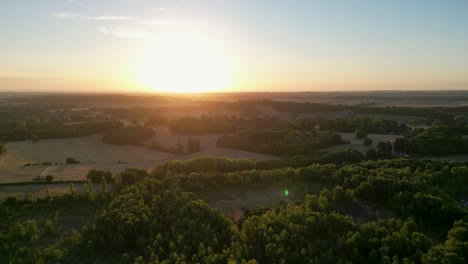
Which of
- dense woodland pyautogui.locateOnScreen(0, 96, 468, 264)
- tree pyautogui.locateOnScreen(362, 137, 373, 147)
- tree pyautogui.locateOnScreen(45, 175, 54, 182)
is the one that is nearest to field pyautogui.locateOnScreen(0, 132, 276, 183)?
tree pyautogui.locateOnScreen(45, 175, 54, 182)

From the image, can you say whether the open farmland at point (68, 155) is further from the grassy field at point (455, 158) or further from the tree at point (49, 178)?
the grassy field at point (455, 158)

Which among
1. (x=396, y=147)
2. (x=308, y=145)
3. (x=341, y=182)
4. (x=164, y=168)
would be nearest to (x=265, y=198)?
(x=341, y=182)

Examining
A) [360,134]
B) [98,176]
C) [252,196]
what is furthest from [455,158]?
[98,176]

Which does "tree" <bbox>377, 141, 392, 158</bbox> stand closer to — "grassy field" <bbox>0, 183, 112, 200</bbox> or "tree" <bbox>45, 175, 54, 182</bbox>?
"grassy field" <bbox>0, 183, 112, 200</bbox>

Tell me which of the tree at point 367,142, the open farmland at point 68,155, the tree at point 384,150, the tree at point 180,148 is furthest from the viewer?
the tree at point 367,142

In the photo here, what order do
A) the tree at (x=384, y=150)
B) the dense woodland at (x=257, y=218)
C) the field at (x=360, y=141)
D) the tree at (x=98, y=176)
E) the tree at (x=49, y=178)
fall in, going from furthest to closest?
the field at (x=360, y=141) < the tree at (x=384, y=150) < the tree at (x=98, y=176) < the tree at (x=49, y=178) < the dense woodland at (x=257, y=218)

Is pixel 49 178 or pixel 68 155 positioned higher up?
pixel 49 178

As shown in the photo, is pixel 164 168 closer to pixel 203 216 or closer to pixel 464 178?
pixel 203 216

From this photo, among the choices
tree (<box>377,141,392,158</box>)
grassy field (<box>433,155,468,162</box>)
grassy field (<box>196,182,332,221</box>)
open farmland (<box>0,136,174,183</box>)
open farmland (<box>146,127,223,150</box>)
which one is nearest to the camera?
grassy field (<box>196,182,332,221</box>)

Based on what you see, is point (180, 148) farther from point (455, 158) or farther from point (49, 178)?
point (455, 158)

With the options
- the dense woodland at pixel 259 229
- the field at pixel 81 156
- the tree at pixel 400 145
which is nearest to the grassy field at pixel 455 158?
the tree at pixel 400 145

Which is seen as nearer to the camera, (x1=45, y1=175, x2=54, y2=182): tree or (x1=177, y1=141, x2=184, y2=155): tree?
(x1=45, y1=175, x2=54, y2=182): tree
